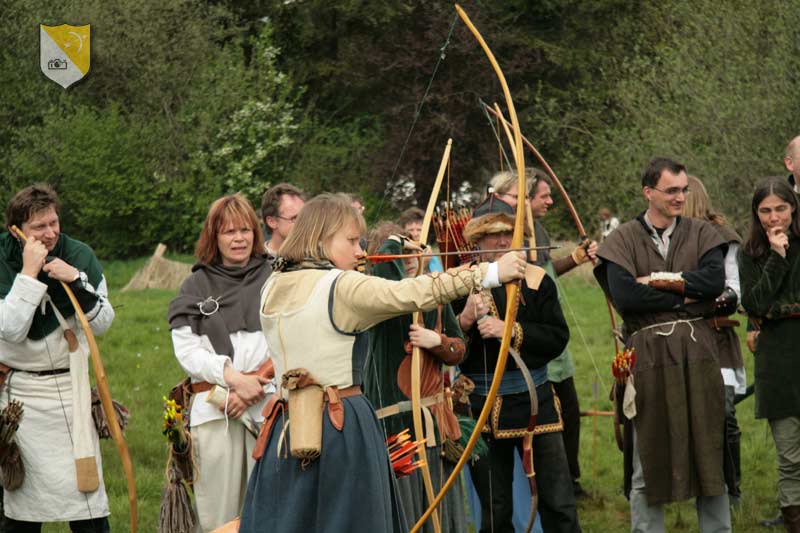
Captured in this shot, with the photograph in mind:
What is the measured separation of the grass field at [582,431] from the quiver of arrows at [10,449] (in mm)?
1110

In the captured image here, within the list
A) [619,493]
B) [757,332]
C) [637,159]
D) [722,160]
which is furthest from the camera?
[637,159]

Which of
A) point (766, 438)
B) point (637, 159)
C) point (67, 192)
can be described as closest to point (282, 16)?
point (67, 192)

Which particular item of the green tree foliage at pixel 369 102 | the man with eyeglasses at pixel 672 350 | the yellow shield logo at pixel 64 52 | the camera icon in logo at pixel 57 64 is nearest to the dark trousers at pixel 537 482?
the man with eyeglasses at pixel 672 350

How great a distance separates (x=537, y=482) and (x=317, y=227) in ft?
6.80

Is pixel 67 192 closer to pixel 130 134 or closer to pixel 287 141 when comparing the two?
pixel 130 134

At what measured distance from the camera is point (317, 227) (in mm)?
4113

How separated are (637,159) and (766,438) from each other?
13593 millimetres

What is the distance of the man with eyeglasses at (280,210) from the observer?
5.73 meters

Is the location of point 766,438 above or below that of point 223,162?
below

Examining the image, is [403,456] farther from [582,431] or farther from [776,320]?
[582,431]

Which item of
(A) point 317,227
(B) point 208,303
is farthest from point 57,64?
(A) point 317,227

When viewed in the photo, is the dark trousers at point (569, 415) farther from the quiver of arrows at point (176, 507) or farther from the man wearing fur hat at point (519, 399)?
the quiver of arrows at point (176, 507)

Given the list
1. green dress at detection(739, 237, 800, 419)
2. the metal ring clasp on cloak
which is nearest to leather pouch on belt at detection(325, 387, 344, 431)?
the metal ring clasp on cloak

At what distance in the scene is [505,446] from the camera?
18.2 ft
